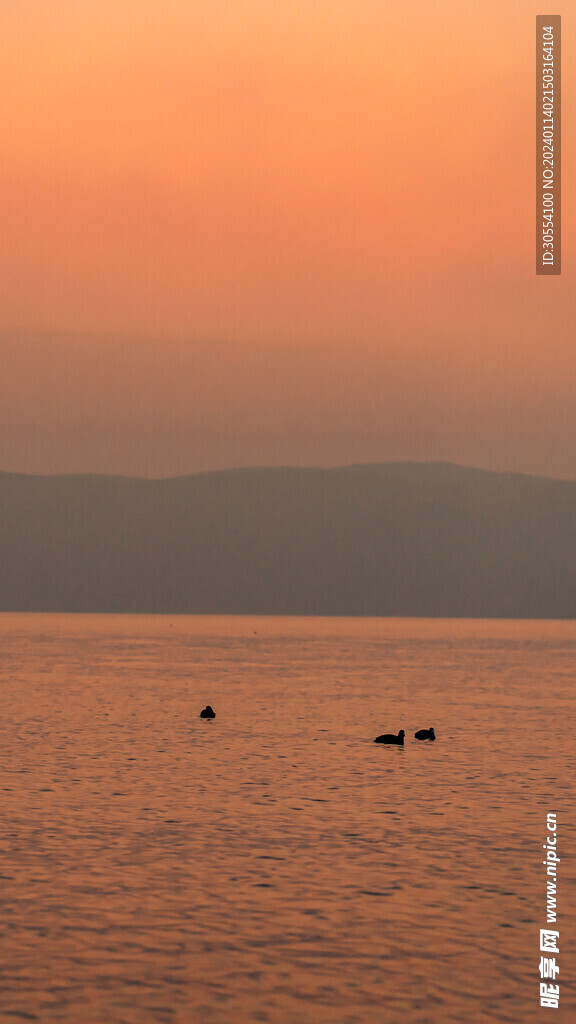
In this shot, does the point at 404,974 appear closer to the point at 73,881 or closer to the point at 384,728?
the point at 73,881

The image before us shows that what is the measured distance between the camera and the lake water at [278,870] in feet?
69.6

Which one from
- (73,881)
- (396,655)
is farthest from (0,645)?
(73,881)

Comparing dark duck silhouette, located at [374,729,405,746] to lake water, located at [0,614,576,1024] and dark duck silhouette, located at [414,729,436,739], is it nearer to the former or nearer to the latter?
lake water, located at [0,614,576,1024]

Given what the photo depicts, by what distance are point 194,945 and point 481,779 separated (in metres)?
26.5
